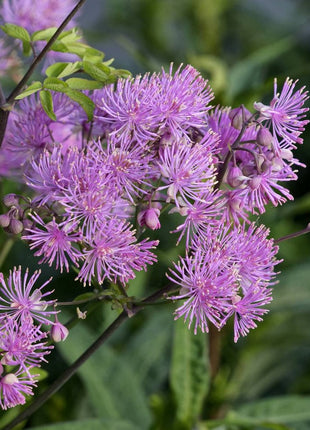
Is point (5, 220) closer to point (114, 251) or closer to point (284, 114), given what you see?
point (114, 251)

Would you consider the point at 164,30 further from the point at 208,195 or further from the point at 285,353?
the point at 208,195

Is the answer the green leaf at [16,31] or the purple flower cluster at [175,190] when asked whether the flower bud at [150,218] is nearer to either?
the purple flower cluster at [175,190]

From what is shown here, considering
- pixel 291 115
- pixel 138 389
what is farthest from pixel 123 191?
pixel 138 389

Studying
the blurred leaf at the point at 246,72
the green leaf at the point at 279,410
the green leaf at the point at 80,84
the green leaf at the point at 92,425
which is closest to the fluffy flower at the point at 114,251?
the green leaf at the point at 80,84

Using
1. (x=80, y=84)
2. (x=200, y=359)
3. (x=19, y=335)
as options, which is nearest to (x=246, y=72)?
(x=200, y=359)

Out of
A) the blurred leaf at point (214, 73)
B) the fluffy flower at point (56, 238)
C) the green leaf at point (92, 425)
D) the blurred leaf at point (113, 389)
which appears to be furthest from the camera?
the blurred leaf at point (214, 73)
